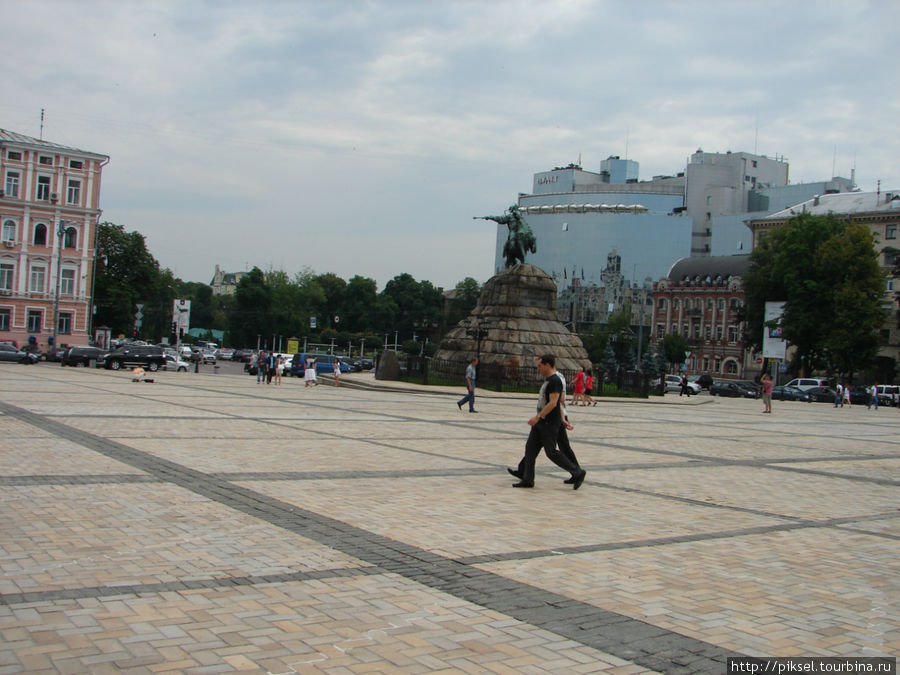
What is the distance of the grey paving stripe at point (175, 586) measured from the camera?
516 centimetres

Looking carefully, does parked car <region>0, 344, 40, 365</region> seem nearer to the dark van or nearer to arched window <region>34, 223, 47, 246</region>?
the dark van

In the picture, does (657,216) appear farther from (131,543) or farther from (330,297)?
(131,543)

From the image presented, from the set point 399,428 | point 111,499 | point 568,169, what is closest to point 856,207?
point 568,169

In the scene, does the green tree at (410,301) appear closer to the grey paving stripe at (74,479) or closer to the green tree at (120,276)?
the green tree at (120,276)

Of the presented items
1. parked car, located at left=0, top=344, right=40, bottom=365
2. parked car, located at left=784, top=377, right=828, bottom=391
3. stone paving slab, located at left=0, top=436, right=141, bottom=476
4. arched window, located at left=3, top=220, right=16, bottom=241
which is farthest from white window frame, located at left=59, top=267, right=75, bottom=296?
stone paving slab, located at left=0, top=436, right=141, bottom=476

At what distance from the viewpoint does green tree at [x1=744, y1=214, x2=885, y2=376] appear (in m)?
60.0

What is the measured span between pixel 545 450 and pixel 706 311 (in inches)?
3792

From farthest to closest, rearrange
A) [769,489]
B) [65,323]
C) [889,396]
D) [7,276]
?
1. [65,323]
2. [7,276]
3. [889,396]
4. [769,489]

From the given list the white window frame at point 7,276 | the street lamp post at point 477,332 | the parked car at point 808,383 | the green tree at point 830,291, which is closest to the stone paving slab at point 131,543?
the street lamp post at point 477,332

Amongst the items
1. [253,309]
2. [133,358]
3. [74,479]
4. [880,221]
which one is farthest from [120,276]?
[74,479]

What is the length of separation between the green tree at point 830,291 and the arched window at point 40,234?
176 ft

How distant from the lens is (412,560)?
6500 mm

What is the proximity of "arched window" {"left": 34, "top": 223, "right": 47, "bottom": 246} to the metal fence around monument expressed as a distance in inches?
1470

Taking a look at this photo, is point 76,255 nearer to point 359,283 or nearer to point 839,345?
point 839,345
